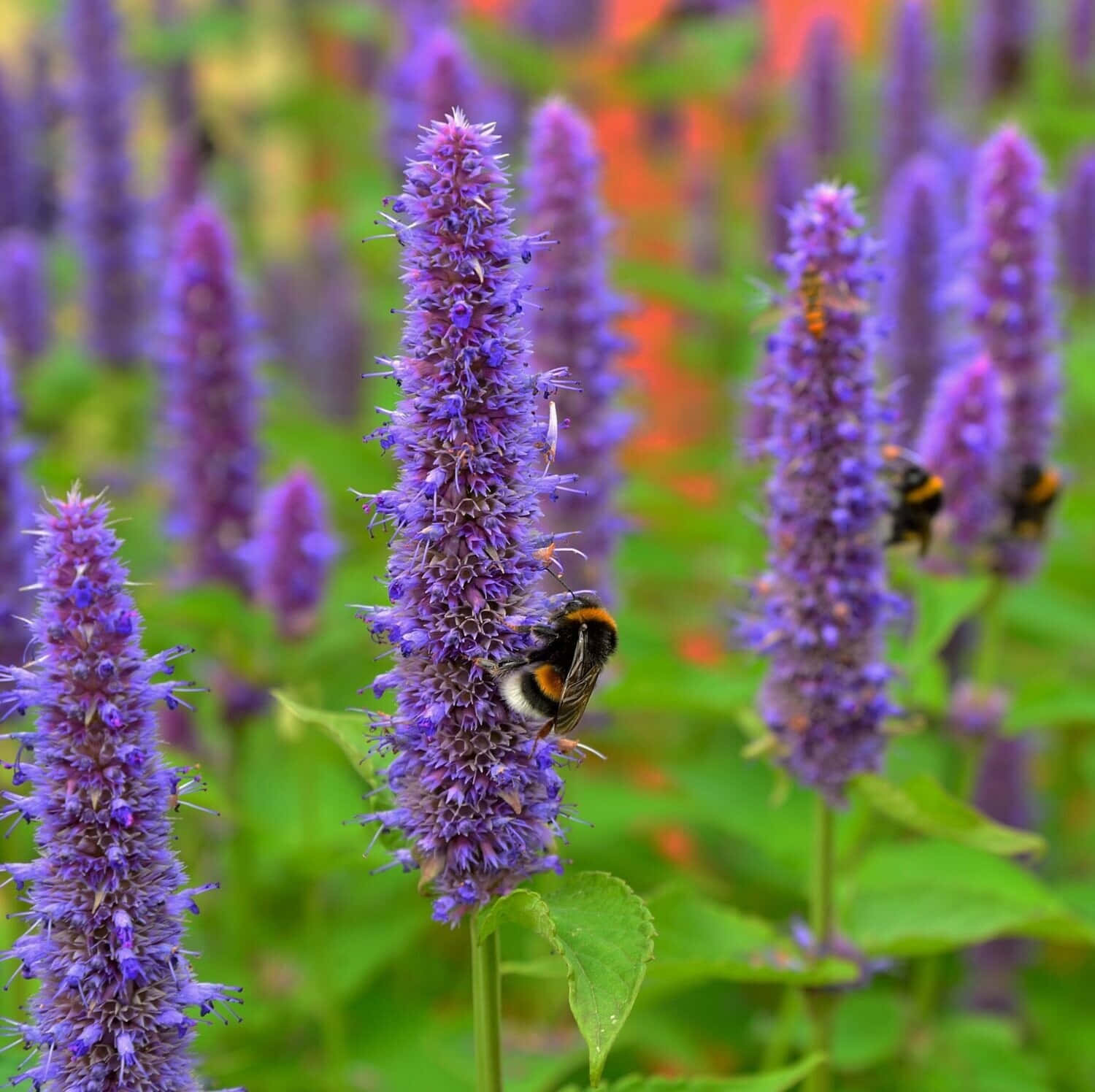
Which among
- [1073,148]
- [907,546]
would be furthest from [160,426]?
[1073,148]

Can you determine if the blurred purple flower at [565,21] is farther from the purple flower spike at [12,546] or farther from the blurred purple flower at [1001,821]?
the purple flower spike at [12,546]

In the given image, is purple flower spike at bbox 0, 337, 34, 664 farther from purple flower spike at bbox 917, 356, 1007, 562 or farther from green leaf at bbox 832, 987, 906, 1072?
green leaf at bbox 832, 987, 906, 1072

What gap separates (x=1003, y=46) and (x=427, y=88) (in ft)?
10.9

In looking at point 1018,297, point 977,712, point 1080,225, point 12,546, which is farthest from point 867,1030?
point 1080,225

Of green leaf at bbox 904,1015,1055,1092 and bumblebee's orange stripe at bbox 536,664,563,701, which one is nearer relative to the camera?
bumblebee's orange stripe at bbox 536,664,563,701

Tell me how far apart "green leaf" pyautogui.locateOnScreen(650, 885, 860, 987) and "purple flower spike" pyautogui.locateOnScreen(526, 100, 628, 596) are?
110 cm

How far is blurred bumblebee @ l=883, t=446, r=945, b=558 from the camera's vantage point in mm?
3051

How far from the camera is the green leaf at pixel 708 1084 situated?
7.61ft

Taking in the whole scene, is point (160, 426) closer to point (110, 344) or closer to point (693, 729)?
point (110, 344)

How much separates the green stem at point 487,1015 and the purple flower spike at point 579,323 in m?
1.64

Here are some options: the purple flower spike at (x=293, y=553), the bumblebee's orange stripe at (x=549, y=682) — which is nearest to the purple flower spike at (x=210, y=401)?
the purple flower spike at (x=293, y=553)

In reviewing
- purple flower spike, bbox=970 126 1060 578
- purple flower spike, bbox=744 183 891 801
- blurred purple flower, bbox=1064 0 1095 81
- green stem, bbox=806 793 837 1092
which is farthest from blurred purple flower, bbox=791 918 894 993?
blurred purple flower, bbox=1064 0 1095 81

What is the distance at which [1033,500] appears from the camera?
12.4ft

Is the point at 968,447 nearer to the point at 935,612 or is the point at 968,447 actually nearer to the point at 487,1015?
the point at 935,612
